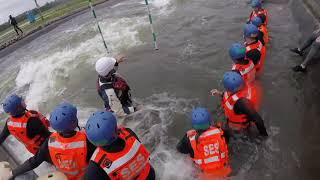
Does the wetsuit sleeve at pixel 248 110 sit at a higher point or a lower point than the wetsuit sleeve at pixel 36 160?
lower

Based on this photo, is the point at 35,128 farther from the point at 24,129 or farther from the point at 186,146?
the point at 186,146

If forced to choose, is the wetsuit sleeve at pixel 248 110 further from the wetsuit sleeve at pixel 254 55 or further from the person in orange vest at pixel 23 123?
the person in orange vest at pixel 23 123

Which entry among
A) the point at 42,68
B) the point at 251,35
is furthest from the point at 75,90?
the point at 251,35

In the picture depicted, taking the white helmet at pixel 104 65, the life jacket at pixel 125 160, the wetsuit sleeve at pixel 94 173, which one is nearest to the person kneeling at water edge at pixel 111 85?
the white helmet at pixel 104 65

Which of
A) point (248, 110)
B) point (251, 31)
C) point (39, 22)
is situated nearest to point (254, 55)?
point (251, 31)

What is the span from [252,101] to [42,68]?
8004mm

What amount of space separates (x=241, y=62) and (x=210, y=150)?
89.2 inches

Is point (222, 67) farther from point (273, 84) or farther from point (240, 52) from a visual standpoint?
point (240, 52)

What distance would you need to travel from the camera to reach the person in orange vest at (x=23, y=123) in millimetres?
4422

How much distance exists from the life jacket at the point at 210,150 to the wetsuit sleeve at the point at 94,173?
1.32 m

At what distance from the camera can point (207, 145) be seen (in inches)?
149

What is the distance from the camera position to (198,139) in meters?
3.82

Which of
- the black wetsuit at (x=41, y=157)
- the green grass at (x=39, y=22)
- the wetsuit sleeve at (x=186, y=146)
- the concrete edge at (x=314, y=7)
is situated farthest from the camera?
the green grass at (x=39, y=22)

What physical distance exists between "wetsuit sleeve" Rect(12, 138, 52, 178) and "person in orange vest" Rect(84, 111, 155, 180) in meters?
0.93
